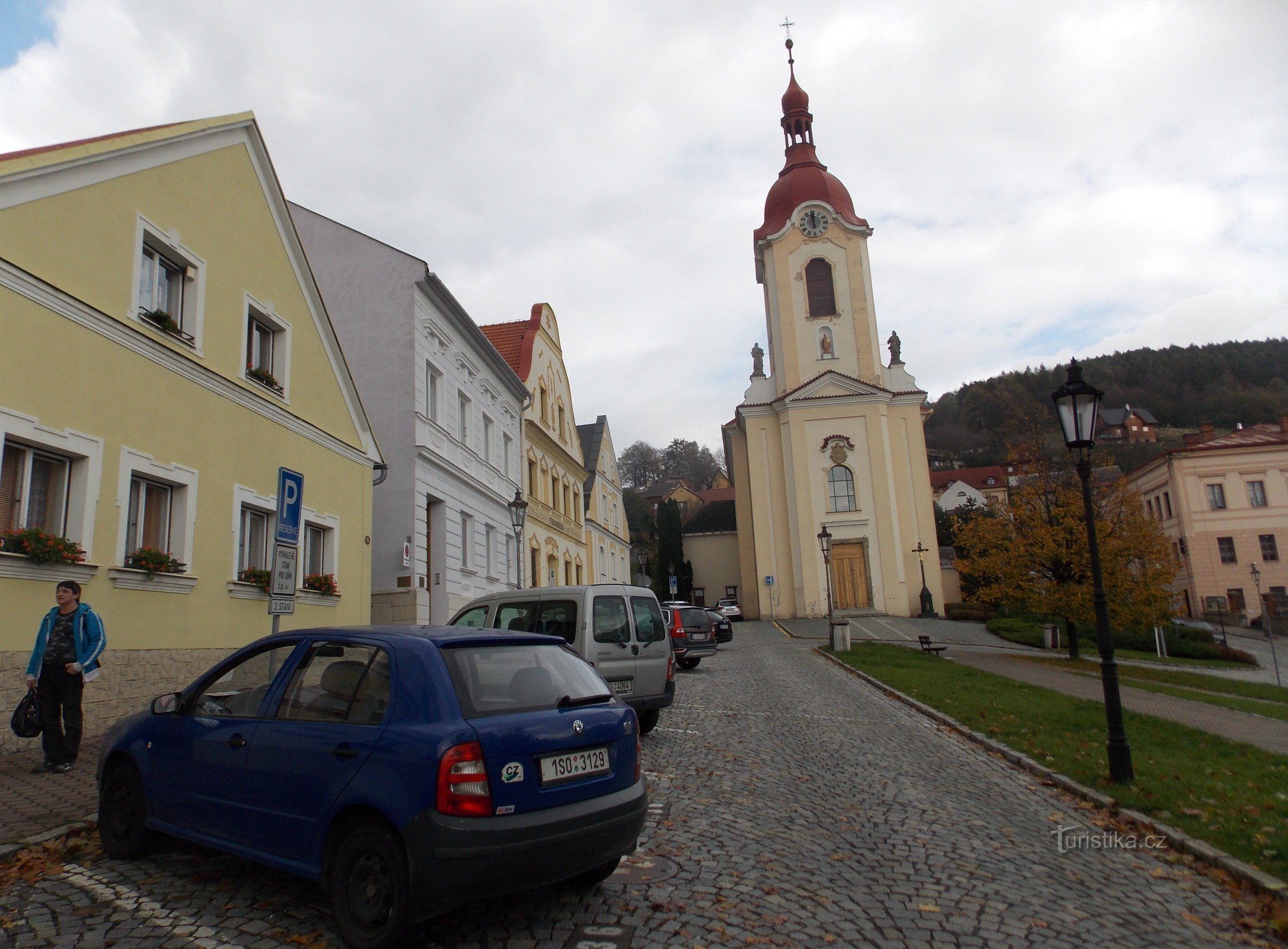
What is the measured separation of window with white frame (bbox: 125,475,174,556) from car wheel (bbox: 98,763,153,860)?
5556 millimetres

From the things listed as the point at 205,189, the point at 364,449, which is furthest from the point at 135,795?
the point at 364,449

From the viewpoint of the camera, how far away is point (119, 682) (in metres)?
9.93

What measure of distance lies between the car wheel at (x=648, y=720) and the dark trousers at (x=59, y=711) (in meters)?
5.77

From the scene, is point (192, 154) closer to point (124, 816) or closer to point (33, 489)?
point (33, 489)

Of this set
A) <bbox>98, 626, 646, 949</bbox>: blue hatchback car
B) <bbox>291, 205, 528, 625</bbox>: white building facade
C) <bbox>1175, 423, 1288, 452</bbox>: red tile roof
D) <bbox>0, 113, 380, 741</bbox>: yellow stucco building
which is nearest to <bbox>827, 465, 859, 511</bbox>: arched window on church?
<bbox>1175, 423, 1288, 452</bbox>: red tile roof

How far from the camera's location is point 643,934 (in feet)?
14.0

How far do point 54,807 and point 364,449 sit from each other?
Answer: 36.0 feet

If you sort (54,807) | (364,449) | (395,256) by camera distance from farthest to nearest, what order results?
1. (395,256)
2. (364,449)
3. (54,807)

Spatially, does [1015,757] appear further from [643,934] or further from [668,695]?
[643,934]

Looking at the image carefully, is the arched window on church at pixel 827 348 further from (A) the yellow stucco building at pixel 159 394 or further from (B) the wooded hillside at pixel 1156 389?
(B) the wooded hillside at pixel 1156 389

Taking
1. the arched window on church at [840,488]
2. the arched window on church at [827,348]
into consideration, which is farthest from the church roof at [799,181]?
the arched window on church at [840,488]

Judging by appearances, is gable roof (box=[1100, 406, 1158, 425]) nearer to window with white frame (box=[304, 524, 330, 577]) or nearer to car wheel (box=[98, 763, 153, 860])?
window with white frame (box=[304, 524, 330, 577])

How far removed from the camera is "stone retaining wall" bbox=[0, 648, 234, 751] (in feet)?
27.3

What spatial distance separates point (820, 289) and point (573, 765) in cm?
4599
